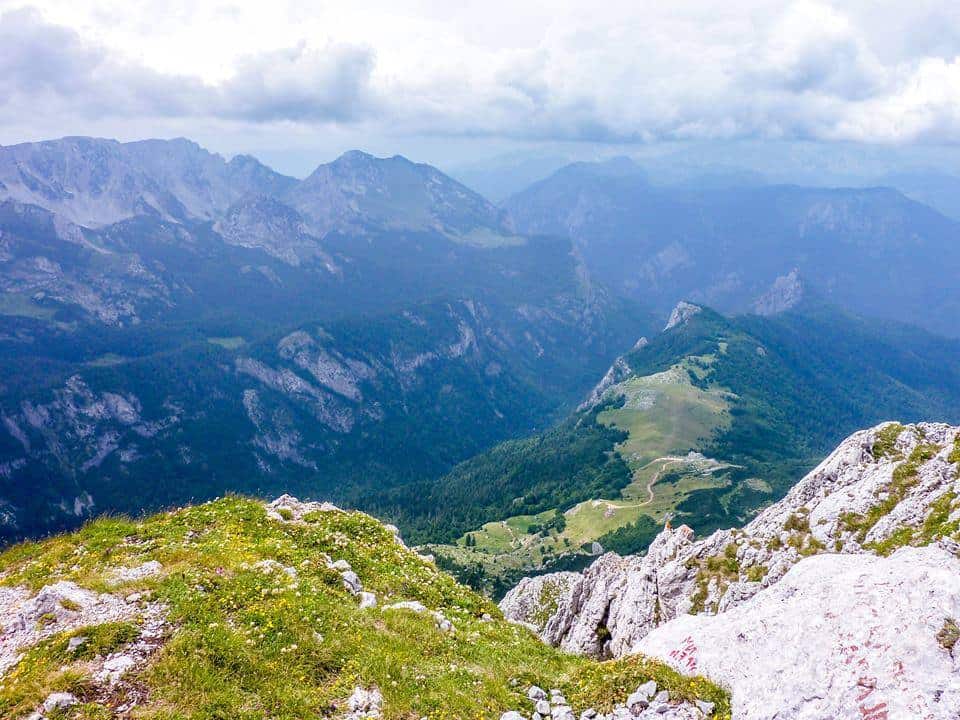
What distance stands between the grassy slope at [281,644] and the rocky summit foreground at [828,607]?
274 cm

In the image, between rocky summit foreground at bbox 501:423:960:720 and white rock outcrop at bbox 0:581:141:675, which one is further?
white rock outcrop at bbox 0:581:141:675

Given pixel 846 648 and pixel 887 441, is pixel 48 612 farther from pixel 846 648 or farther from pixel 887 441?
pixel 887 441

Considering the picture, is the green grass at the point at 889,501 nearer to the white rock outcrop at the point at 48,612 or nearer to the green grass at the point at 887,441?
the green grass at the point at 887,441

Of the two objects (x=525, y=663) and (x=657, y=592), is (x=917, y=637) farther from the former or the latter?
(x=657, y=592)

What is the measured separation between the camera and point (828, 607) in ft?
77.2

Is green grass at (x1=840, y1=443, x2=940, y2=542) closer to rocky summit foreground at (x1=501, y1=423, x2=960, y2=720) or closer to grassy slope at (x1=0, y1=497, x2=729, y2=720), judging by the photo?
rocky summit foreground at (x1=501, y1=423, x2=960, y2=720)

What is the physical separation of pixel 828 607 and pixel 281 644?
75.3ft

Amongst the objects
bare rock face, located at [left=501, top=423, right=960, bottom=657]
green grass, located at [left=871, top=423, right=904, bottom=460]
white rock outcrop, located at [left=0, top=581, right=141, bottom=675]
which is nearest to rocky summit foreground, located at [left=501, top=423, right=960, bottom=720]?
bare rock face, located at [left=501, top=423, right=960, bottom=657]

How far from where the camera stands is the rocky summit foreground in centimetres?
1933

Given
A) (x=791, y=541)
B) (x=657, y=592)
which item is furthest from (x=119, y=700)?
(x=791, y=541)

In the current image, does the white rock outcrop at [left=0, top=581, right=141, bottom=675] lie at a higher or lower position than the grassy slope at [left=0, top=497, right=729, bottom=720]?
higher

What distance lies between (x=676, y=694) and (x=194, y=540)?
2748cm

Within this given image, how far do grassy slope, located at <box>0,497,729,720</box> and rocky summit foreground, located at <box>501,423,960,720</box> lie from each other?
274cm

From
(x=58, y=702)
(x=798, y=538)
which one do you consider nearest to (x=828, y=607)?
(x=58, y=702)
